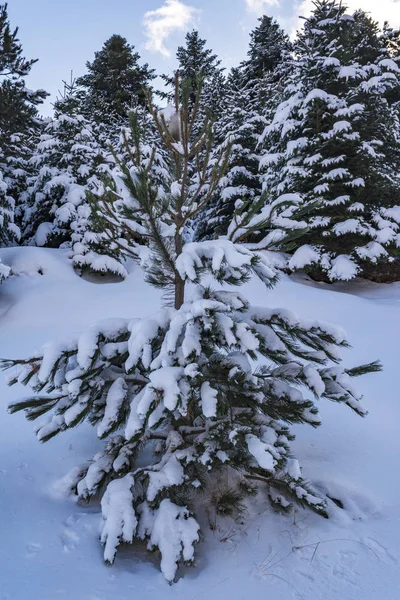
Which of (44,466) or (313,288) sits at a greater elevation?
(313,288)

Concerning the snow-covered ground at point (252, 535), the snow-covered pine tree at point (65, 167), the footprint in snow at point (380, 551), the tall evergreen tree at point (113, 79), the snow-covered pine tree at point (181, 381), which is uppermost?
the tall evergreen tree at point (113, 79)

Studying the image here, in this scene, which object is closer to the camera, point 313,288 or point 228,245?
point 228,245

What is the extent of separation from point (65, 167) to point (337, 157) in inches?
354

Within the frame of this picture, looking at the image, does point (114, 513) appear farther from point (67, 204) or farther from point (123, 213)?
point (67, 204)

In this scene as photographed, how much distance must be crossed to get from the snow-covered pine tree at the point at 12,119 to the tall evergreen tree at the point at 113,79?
6.37 meters

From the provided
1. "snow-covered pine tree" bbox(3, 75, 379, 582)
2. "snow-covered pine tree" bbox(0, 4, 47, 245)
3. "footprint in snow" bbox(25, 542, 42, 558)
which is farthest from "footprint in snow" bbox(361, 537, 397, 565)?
"snow-covered pine tree" bbox(0, 4, 47, 245)

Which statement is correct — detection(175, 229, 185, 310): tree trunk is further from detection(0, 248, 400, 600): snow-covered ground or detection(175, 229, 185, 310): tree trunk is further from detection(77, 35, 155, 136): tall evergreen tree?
detection(77, 35, 155, 136): tall evergreen tree

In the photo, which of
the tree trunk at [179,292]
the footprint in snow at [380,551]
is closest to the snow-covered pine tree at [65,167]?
the tree trunk at [179,292]

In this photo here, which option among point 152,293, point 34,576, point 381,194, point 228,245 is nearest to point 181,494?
point 34,576

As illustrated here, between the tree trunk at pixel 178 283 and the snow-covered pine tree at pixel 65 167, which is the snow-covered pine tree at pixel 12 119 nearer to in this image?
the snow-covered pine tree at pixel 65 167

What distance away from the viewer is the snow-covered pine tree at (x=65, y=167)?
38.3ft

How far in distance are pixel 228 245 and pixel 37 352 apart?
1794mm

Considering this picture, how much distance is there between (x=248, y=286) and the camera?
10672mm

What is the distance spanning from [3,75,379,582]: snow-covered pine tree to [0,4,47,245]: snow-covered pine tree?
8614 mm
